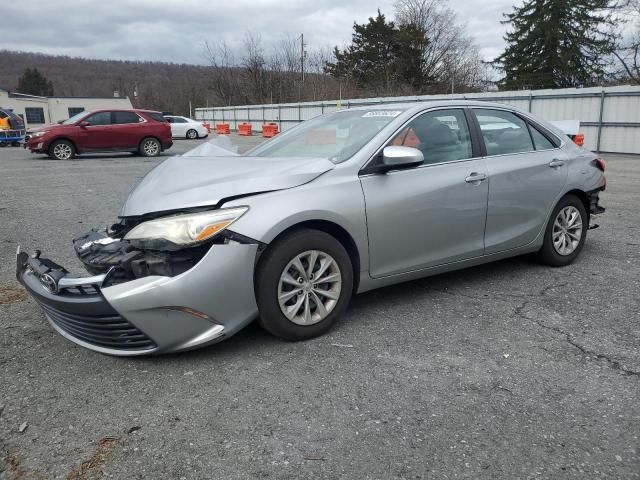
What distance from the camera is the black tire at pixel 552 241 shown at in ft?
16.2

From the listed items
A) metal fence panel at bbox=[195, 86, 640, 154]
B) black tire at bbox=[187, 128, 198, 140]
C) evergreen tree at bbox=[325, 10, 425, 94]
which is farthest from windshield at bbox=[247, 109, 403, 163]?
evergreen tree at bbox=[325, 10, 425, 94]

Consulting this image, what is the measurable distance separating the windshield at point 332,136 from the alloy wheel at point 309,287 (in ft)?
2.48

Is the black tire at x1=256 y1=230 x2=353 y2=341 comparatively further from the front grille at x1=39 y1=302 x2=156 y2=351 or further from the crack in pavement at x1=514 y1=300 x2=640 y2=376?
the crack in pavement at x1=514 y1=300 x2=640 y2=376

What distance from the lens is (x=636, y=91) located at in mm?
18234

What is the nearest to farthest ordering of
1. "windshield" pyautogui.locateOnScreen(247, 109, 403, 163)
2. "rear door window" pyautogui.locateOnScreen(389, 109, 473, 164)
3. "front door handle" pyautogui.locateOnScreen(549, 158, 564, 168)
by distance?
"windshield" pyautogui.locateOnScreen(247, 109, 403, 163), "rear door window" pyautogui.locateOnScreen(389, 109, 473, 164), "front door handle" pyautogui.locateOnScreen(549, 158, 564, 168)

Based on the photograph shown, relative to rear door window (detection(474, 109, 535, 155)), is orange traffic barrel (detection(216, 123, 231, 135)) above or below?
below

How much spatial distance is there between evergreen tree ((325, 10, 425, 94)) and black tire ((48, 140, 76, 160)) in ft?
113

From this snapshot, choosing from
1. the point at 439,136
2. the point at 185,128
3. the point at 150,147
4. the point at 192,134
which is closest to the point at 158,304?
the point at 439,136

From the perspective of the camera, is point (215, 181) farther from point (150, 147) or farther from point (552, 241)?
point (150, 147)

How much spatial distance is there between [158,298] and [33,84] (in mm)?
97216

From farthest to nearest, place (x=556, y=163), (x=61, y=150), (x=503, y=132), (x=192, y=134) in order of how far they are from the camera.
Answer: (x=192, y=134) < (x=61, y=150) < (x=556, y=163) < (x=503, y=132)

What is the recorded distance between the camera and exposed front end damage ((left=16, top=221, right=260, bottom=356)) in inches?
118

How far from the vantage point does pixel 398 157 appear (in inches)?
146

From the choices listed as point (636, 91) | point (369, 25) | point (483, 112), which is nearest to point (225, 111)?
point (369, 25)
